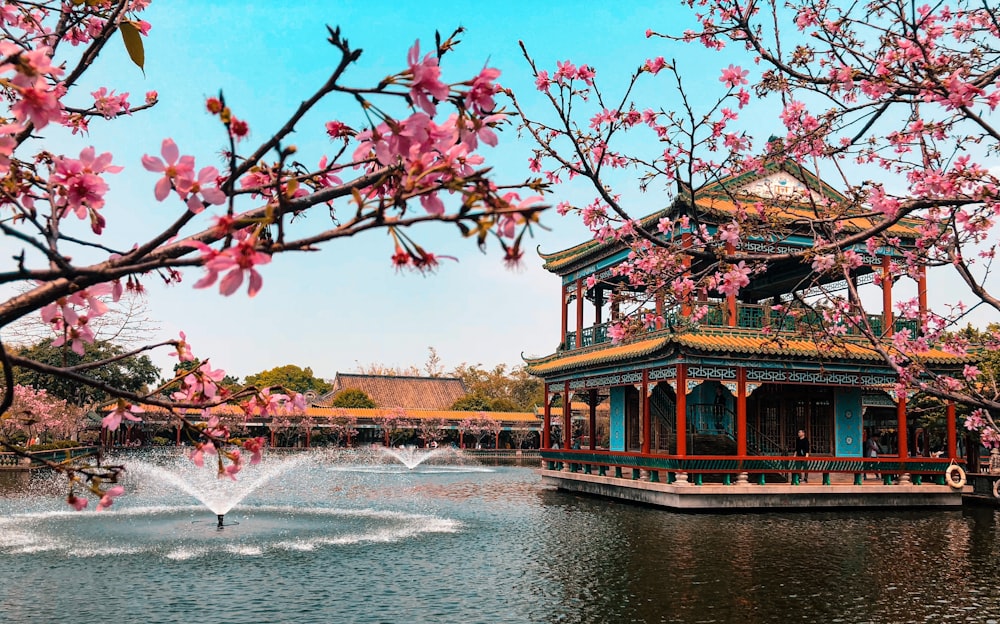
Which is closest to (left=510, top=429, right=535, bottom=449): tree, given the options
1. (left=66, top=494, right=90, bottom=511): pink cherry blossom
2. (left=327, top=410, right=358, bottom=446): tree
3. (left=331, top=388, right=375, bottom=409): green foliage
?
(left=327, top=410, right=358, bottom=446): tree

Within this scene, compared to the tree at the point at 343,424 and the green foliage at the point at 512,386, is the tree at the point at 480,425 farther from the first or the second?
the green foliage at the point at 512,386

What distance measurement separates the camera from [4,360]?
6.80 ft

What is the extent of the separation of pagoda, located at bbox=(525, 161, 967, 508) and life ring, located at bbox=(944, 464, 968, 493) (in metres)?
0.05

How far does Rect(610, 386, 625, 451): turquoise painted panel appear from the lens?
2373 cm

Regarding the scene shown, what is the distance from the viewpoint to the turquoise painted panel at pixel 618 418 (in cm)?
2373

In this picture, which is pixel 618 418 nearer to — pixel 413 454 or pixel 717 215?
pixel 717 215

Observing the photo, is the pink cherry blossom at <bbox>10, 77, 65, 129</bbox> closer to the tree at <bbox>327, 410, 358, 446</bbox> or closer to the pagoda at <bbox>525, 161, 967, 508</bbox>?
the pagoda at <bbox>525, 161, 967, 508</bbox>

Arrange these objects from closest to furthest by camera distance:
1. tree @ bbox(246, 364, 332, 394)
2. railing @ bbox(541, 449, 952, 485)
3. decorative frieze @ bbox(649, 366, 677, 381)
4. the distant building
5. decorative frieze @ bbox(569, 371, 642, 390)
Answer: railing @ bbox(541, 449, 952, 485) → decorative frieze @ bbox(649, 366, 677, 381) → decorative frieze @ bbox(569, 371, 642, 390) → the distant building → tree @ bbox(246, 364, 332, 394)

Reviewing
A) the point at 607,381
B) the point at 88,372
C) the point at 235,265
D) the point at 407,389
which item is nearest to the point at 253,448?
the point at 235,265

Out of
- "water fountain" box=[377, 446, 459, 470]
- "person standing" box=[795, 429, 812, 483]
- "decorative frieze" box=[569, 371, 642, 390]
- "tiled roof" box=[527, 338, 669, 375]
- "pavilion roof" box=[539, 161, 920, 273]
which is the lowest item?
"water fountain" box=[377, 446, 459, 470]

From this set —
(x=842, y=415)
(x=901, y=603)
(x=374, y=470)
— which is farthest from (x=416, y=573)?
(x=374, y=470)

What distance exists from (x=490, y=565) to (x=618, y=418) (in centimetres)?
1309

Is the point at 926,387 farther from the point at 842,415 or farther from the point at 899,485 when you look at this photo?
the point at 842,415

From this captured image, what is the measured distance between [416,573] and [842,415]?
14963 mm
